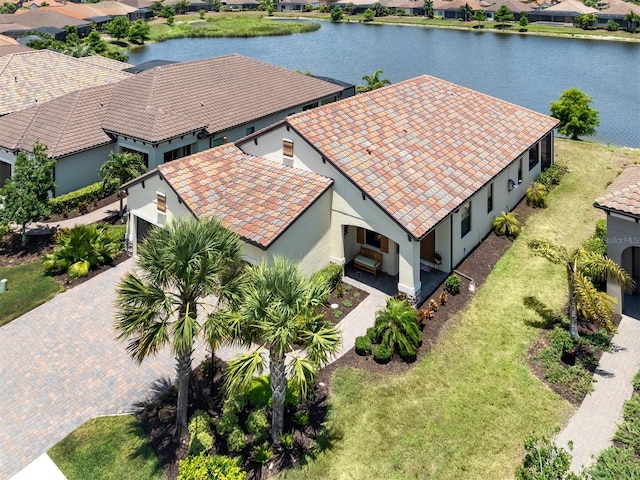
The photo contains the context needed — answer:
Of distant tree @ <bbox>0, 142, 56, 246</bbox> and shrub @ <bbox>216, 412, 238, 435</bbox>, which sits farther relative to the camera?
distant tree @ <bbox>0, 142, 56, 246</bbox>

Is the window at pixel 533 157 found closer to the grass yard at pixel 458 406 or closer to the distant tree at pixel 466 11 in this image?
the grass yard at pixel 458 406

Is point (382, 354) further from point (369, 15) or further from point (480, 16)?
point (369, 15)

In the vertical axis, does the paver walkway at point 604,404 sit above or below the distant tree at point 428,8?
below

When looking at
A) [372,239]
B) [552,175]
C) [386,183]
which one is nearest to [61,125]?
[372,239]

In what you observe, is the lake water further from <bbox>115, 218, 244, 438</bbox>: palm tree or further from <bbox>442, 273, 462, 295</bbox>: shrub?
<bbox>115, 218, 244, 438</bbox>: palm tree


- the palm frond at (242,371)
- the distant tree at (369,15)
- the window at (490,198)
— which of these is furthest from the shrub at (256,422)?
the distant tree at (369,15)

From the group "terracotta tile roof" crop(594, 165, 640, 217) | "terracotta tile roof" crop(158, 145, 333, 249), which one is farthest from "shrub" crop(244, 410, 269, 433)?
"terracotta tile roof" crop(594, 165, 640, 217)

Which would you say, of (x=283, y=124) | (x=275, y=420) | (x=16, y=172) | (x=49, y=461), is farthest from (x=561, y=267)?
(x=16, y=172)
